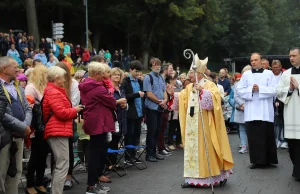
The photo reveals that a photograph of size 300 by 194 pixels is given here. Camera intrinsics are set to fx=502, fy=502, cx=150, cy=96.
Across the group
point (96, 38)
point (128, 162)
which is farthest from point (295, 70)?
point (96, 38)

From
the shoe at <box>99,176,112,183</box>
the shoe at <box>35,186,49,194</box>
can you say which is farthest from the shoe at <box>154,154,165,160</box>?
the shoe at <box>35,186,49,194</box>

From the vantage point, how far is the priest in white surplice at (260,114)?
31.3 feet

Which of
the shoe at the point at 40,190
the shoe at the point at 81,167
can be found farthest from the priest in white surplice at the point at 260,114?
the shoe at the point at 40,190

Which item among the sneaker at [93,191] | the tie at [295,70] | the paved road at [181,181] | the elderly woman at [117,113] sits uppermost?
the tie at [295,70]

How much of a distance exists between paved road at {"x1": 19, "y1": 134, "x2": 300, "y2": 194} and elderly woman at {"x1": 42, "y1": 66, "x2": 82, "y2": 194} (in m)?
1.07

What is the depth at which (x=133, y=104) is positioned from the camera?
9695mm

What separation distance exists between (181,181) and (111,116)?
6.23ft

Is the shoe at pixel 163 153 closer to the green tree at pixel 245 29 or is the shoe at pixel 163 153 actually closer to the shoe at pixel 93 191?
the shoe at pixel 93 191

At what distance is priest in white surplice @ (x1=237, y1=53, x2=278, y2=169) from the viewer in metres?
9.55

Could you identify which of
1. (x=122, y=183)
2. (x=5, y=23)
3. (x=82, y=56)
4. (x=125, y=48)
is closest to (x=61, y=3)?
(x=5, y=23)

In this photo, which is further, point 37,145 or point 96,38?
point 96,38

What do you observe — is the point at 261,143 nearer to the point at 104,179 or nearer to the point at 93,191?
the point at 104,179

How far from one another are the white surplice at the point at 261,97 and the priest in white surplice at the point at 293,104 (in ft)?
2.79

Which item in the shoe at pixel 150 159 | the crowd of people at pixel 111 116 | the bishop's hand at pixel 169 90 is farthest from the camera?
the bishop's hand at pixel 169 90
